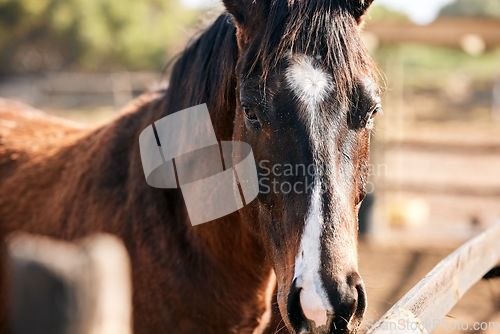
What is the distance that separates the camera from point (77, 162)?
9.10 feet

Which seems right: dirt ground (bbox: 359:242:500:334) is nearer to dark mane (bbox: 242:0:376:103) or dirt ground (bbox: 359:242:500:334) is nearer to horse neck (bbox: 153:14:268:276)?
horse neck (bbox: 153:14:268:276)

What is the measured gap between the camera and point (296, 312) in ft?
4.99

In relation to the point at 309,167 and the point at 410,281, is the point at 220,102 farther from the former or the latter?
the point at 410,281

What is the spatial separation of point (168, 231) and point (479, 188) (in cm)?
885

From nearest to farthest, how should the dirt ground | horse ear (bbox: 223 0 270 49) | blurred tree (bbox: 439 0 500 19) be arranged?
horse ear (bbox: 223 0 270 49) → the dirt ground → blurred tree (bbox: 439 0 500 19)

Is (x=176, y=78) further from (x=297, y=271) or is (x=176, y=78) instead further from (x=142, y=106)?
(x=297, y=271)

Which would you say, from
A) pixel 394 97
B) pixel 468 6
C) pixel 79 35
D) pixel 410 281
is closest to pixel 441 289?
pixel 410 281

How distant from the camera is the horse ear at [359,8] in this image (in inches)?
78.8

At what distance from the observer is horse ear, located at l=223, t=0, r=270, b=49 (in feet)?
6.48

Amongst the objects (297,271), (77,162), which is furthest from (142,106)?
(297,271)

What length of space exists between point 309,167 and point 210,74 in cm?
84

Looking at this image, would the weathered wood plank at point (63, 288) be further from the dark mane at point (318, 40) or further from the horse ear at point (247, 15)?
the horse ear at point (247, 15)

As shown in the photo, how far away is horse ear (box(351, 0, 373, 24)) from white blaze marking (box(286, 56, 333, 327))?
429 mm

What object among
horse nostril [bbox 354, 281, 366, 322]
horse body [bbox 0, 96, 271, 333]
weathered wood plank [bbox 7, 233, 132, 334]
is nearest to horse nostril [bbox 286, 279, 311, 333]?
horse nostril [bbox 354, 281, 366, 322]
